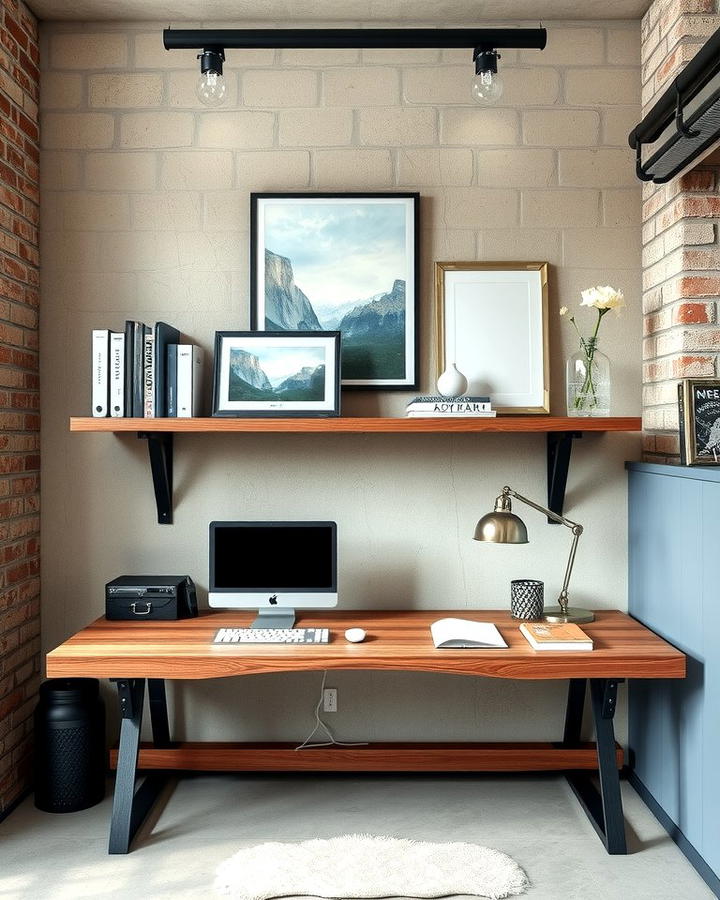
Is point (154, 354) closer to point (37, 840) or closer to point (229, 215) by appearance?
point (229, 215)

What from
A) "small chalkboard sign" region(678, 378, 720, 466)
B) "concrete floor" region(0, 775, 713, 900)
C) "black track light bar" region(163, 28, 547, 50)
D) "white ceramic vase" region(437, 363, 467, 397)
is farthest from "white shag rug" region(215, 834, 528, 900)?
"black track light bar" region(163, 28, 547, 50)

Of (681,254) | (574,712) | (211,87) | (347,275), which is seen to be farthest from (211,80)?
(574,712)

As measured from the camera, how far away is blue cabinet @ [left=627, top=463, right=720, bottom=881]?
7.17ft

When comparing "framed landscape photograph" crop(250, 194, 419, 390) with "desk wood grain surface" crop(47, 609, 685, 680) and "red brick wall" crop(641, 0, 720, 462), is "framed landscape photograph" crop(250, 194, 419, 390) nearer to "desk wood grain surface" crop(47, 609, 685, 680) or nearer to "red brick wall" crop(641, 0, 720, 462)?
"red brick wall" crop(641, 0, 720, 462)

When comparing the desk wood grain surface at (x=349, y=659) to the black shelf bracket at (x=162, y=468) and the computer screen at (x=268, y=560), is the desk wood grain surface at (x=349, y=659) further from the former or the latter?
the black shelf bracket at (x=162, y=468)

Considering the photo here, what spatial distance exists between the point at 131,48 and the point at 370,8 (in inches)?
32.8

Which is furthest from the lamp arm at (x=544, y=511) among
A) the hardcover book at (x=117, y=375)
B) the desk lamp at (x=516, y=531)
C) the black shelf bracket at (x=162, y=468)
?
the hardcover book at (x=117, y=375)

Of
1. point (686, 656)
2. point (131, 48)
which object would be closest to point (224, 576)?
point (686, 656)

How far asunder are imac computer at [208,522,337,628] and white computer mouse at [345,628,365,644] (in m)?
0.19

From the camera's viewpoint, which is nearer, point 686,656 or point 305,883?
point 305,883

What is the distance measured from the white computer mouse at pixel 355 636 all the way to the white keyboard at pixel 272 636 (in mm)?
63

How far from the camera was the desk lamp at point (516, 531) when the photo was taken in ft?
8.19

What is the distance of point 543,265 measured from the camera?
9.29 feet

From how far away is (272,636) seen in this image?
2453mm
